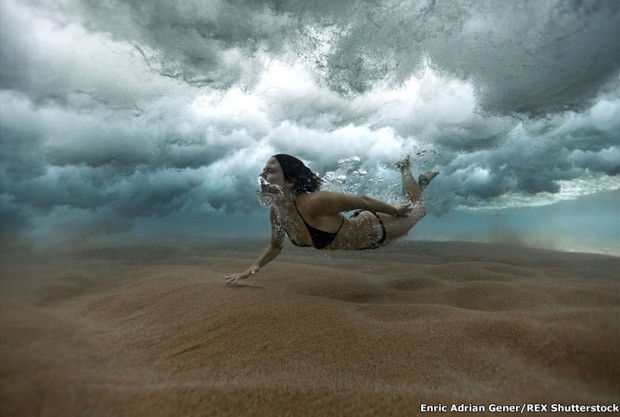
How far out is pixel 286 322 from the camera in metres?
2.41

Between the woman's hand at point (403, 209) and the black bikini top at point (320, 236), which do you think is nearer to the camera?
the black bikini top at point (320, 236)

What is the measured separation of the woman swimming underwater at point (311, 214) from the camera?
3311 mm

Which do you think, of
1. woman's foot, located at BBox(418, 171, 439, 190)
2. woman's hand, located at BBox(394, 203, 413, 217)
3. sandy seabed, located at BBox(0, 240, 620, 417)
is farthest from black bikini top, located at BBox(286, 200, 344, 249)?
woman's foot, located at BBox(418, 171, 439, 190)

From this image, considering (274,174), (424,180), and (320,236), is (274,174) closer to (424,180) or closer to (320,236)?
(320,236)

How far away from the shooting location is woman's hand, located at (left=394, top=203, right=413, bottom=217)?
13.3 feet

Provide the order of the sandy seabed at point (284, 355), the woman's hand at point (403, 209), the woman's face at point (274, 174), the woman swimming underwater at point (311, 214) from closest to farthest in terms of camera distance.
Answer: the sandy seabed at point (284, 355)
the woman swimming underwater at point (311, 214)
the woman's face at point (274, 174)
the woman's hand at point (403, 209)

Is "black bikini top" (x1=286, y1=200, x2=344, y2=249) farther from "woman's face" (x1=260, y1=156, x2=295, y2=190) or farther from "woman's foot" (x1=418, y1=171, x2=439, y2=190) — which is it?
"woman's foot" (x1=418, y1=171, x2=439, y2=190)

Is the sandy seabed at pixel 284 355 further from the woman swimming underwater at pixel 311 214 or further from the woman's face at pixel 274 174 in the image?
the woman's face at pixel 274 174

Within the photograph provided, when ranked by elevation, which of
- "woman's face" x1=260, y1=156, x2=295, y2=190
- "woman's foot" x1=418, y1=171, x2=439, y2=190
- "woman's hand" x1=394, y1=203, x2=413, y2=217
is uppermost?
"woman's foot" x1=418, y1=171, x2=439, y2=190

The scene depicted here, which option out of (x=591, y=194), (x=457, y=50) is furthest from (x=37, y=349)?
(x=591, y=194)

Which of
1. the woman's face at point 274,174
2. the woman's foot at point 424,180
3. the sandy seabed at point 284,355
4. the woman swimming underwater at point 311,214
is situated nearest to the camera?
the sandy seabed at point 284,355

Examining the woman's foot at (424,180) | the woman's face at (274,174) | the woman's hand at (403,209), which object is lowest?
the woman's hand at (403,209)

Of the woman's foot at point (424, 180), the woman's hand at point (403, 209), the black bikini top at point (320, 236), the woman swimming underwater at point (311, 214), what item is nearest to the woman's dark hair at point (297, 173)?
the woman swimming underwater at point (311, 214)

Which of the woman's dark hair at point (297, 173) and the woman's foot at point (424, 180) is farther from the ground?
the woman's foot at point (424, 180)
